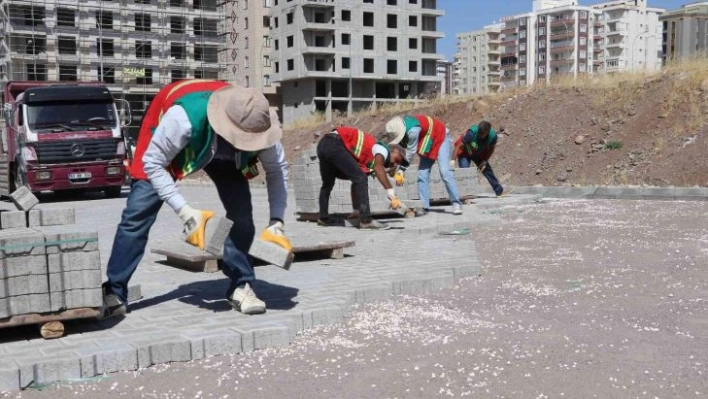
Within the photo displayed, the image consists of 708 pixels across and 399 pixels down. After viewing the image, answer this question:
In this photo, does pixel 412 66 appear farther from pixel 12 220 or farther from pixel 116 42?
pixel 12 220

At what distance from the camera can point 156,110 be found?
5.05 meters

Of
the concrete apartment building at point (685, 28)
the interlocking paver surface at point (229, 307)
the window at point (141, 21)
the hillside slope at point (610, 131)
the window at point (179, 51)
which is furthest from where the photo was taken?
the concrete apartment building at point (685, 28)

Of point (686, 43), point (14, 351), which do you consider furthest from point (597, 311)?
point (686, 43)

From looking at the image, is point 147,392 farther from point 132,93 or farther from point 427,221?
point 132,93

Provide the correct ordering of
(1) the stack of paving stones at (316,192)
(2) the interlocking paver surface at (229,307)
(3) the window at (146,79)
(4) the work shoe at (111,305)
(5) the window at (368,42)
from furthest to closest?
1. (5) the window at (368,42)
2. (3) the window at (146,79)
3. (1) the stack of paving stones at (316,192)
4. (4) the work shoe at (111,305)
5. (2) the interlocking paver surface at (229,307)

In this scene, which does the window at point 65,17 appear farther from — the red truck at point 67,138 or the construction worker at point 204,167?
the construction worker at point 204,167

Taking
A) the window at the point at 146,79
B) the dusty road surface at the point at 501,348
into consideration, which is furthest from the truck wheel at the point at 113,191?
the window at the point at 146,79

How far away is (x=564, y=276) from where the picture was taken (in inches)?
274

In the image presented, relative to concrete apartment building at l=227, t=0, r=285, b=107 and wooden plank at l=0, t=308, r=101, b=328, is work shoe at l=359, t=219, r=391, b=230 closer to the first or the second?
wooden plank at l=0, t=308, r=101, b=328

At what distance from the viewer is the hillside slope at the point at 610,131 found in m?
19.4

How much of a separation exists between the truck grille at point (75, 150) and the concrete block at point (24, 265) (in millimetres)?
14801

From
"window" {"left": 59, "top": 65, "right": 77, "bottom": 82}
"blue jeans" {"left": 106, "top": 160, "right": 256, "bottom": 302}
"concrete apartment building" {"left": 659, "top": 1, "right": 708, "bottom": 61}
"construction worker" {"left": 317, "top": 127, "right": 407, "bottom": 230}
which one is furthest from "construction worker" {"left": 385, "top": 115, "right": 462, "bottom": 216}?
"concrete apartment building" {"left": 659, "top": 1, "right": 708, "bottom": 61}

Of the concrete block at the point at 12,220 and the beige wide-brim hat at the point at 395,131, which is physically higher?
the beige wide-brim hat at the point at 395,131

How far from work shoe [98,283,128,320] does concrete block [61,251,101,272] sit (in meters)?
0.40
